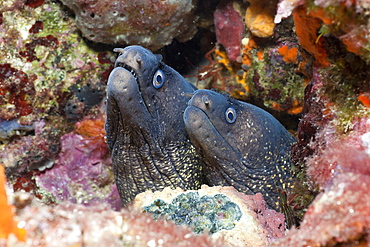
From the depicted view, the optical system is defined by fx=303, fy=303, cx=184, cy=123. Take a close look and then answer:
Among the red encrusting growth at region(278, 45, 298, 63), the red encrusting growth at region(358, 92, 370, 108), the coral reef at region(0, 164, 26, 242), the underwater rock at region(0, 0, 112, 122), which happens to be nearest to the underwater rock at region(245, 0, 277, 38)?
the red encrusting growth at region(278, 45, 298, 63)

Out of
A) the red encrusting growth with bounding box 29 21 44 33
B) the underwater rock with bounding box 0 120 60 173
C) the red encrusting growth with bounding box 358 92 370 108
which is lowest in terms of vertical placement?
the underwater rock with bounding box 0 120 60 173

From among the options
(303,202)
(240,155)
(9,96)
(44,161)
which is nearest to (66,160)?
(44,161)

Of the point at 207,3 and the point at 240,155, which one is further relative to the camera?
the point at 207,3

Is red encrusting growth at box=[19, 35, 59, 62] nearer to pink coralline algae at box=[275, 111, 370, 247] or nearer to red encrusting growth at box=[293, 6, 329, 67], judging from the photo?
red encrusting growth at box=[293, 6, 329, 67]

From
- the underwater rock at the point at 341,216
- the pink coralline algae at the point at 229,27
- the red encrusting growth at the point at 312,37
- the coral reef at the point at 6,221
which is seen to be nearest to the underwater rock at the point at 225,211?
the underwater rock at the point at 341,216

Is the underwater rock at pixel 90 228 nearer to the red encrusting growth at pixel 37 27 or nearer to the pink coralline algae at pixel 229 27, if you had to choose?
the red encrusting growth at pixel 37 27

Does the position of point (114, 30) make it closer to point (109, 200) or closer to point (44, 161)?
point (44, 161)

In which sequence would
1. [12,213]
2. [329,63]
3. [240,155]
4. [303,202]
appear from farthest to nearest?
[240,155], [303,202], [329,63], [12,213]
